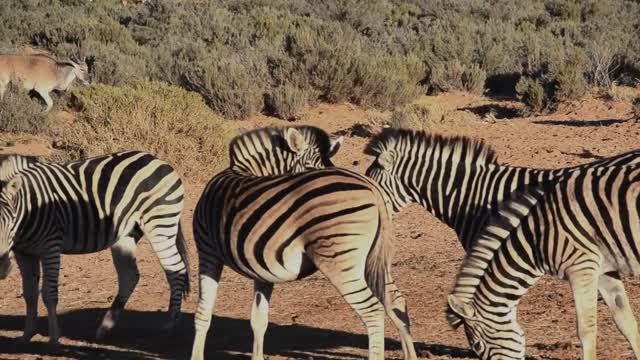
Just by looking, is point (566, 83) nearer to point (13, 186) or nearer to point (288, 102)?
point (288, 102)

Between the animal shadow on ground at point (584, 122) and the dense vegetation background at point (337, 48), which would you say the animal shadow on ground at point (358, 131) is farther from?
the animal shadow on ground at point (584, 122)

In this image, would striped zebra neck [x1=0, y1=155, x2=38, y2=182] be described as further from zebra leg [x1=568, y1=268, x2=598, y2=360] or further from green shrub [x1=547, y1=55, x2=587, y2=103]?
green shrub [x1=547, y1=55, x2=587, y2=103]

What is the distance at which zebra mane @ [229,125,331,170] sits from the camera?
300 inches

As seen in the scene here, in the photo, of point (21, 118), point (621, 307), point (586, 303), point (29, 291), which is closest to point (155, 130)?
point (21, 118)

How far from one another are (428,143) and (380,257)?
1629mm

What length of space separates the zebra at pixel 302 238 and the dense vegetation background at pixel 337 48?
30.7ft

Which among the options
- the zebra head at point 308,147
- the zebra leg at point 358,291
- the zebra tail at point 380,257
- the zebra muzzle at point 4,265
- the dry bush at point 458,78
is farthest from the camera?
the dry bush at point 458,78

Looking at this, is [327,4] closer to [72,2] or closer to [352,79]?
[72,2]

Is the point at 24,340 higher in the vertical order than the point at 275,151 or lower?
lower

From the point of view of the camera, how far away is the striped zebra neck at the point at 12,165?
8.36 meters

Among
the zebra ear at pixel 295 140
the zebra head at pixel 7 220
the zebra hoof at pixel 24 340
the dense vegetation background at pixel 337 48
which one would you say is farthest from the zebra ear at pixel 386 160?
the dense vegetation background at pixel 337 48

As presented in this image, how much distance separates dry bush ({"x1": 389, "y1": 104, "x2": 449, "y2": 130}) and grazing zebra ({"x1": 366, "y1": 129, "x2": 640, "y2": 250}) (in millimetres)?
9276

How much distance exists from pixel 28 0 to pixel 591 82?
24.1m

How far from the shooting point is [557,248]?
609 centimetres
